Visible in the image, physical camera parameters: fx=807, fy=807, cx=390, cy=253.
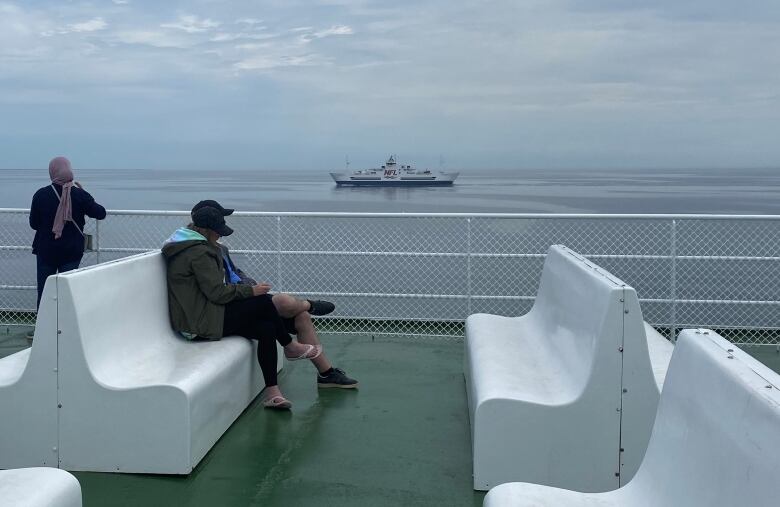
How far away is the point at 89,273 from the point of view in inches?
148

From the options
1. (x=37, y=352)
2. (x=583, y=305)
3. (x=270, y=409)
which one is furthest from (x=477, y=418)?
(x=37, y=352)

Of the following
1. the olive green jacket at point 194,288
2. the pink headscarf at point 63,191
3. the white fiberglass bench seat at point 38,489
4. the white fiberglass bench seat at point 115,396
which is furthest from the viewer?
the pink headscarf at point 63,191

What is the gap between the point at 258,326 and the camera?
4699 millimetres

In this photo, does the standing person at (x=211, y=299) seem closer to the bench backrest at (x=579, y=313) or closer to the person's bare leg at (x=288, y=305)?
the person's bare leg at (x=288, y=305)

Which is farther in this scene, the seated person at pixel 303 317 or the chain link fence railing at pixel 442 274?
the chain link fence railing at pixel 442 274

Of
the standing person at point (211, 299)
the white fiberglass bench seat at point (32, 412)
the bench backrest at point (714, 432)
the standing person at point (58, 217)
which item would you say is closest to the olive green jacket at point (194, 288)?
the standing person at point (211, 299)

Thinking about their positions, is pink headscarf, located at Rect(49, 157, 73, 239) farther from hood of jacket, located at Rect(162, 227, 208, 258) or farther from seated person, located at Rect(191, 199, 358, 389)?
hood of jacket, located at Rect(162, 227, 208, 258)

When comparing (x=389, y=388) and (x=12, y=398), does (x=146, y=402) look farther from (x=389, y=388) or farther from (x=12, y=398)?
(x=389, y=388)

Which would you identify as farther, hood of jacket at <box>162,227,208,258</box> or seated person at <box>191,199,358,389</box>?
seated person at <box>191,199,358,389</box>

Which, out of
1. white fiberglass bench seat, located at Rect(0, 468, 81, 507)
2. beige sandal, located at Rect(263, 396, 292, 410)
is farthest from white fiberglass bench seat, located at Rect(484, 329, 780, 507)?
beige sandal, located at Rect(263, 396, 292, 410)

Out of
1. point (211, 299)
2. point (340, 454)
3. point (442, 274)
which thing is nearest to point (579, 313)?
point (340, 454)

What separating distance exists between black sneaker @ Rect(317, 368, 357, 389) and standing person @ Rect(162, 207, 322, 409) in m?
0.49

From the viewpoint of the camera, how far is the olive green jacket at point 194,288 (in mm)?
4539

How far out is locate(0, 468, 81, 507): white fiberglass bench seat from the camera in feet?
7.65
